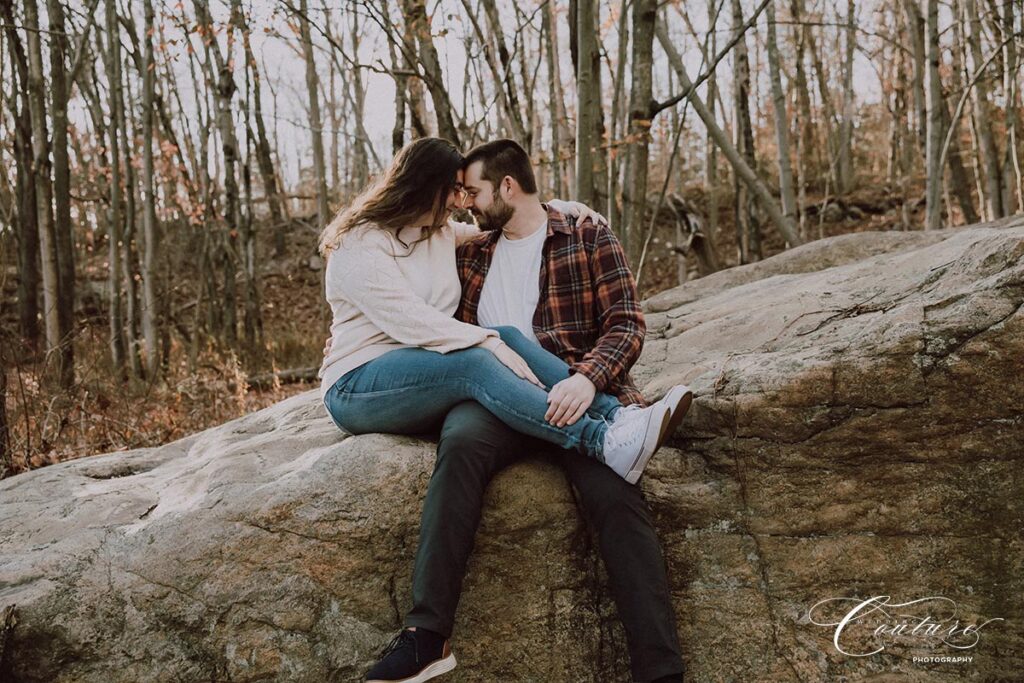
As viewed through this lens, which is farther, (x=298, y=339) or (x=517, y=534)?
(x=298, y=339)

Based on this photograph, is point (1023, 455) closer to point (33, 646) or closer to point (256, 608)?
point (256, 608)

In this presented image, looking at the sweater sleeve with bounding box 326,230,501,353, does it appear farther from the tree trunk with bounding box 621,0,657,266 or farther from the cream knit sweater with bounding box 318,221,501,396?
the tree trunk with bounding box 621,0,657,266

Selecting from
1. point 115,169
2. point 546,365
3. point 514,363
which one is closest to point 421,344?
point 514,363

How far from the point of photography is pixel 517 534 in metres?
2.58

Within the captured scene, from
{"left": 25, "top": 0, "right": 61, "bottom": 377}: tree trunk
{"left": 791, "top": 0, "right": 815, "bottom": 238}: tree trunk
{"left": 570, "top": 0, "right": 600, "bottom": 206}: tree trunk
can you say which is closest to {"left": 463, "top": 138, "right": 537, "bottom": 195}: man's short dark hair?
{"left": 570, "top": 0, "right": 600, "bottom": 206}: tree trunk

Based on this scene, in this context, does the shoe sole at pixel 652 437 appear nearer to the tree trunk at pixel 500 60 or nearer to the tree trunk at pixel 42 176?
the tree trunk at pixel 500 60

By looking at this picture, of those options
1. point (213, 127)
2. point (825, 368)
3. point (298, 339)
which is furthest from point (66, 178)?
point (213, 127)

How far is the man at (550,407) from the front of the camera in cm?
226

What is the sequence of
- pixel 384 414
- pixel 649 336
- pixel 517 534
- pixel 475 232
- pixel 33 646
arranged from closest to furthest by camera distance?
pixel 33 646 < pixel 517 534 < pixel 384 414 < pixel 475 232 < pixel 649 336

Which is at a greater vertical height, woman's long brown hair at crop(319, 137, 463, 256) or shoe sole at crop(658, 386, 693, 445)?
woman's long brown hair at crop(319, 137, 463, 256)

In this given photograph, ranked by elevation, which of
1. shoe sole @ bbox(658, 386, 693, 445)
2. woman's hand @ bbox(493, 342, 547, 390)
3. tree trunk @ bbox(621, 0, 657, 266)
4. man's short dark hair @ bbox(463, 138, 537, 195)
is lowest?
shoe sole @ bbox(658, 386, 693, 445)

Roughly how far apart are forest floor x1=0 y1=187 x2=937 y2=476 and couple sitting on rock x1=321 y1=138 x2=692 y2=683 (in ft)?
9.04

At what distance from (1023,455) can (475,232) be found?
2215 millimetres

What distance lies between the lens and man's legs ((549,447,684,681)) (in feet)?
7.43
